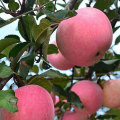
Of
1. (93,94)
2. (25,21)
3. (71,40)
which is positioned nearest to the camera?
(71,40)

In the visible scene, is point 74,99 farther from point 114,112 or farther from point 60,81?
point 114,112

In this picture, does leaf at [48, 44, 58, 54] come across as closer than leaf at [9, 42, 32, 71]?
No

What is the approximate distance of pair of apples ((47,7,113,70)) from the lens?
90 centimetres

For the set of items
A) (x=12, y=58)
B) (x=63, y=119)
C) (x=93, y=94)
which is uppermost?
(x=12, y=58)

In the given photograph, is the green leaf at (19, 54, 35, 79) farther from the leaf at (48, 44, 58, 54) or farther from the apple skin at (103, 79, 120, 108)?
the apple skin at (103, 79, 120, 108)

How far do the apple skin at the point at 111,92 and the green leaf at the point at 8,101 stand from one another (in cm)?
77

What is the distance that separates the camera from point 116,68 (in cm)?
140

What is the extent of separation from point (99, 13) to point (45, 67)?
11.1 inches

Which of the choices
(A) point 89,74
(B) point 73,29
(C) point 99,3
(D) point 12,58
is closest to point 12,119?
(D) point 12,58

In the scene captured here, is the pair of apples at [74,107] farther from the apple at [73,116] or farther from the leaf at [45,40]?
the leaf at [45,40]

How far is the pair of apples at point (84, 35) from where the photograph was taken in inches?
35.3

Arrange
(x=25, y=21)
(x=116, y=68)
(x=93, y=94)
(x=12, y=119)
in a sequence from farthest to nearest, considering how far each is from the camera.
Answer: (x=116, y=68) → (x=93, y=94) → (x=25, y=21) → (x=12, y=119)

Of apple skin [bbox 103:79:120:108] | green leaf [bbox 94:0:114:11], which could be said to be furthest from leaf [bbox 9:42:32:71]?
apple skin [bbox 103:79:120:108]

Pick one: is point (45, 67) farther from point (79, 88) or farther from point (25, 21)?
point (79, 88)
